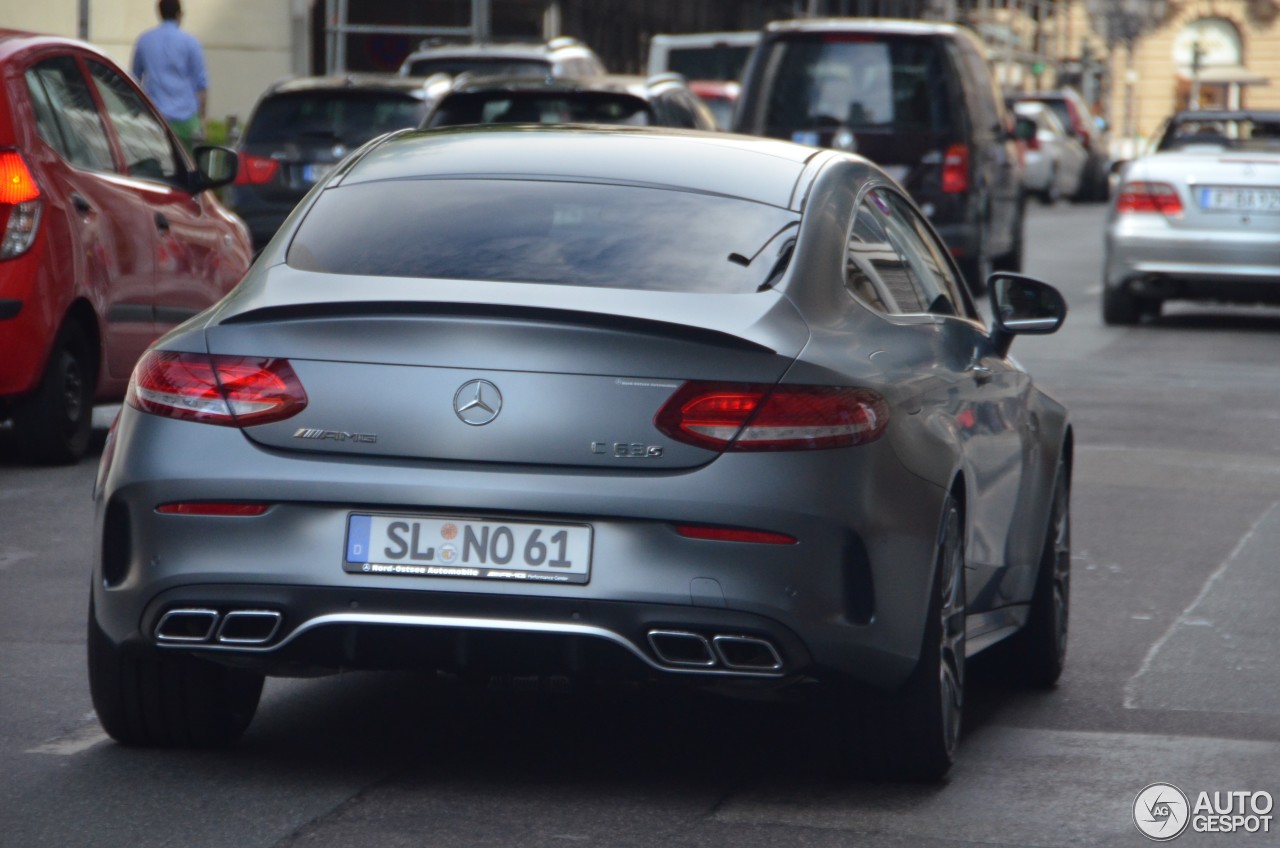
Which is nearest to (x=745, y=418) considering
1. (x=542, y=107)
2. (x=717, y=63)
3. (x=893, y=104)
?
(x=542, y=107)

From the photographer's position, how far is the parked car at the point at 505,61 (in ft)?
72.2

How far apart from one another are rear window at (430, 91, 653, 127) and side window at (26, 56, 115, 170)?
5.20 m

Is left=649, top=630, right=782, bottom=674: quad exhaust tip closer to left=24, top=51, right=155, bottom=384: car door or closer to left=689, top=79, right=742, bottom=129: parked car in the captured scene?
left=24, top=51, right=155, bottom=384: car door

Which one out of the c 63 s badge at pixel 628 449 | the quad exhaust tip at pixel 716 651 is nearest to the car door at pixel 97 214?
the c 63 s badge at pixel 628 449

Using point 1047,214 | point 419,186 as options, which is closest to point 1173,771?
point 419,186

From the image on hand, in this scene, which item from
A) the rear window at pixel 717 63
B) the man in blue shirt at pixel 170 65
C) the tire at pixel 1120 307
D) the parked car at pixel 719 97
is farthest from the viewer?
the rear window at pixel 717 63

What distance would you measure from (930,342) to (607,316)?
40.4 inches

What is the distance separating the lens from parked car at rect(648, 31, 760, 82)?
1348 inches

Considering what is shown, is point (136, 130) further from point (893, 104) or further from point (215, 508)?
point (893, 104)

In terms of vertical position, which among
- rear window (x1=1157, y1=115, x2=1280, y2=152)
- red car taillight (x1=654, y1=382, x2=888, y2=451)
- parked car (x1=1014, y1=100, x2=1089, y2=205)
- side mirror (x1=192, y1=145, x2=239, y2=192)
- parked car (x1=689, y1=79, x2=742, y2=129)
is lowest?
parked car (x1=1014, y1=100, x2=1089, y2=205)

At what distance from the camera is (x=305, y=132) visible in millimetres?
18047

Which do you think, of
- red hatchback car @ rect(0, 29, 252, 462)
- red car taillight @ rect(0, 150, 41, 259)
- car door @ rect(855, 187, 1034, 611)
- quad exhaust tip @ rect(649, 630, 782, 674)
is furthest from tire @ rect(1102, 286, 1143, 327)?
quad exhaust tip @ rect(649, 630, 782, 674)

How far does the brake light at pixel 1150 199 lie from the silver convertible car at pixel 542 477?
45.0ft

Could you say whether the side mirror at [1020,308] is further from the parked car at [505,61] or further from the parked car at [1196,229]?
the parked car at [505,61]
